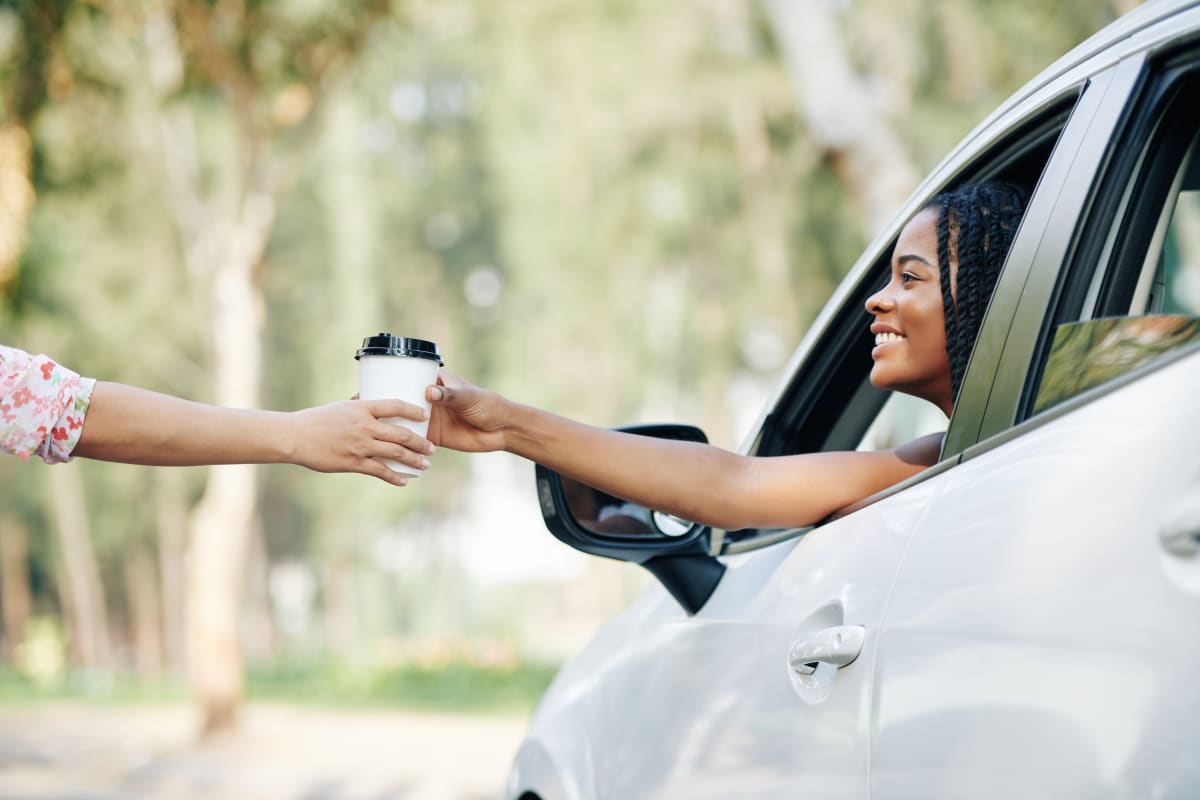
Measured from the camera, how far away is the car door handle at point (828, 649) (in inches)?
62.0

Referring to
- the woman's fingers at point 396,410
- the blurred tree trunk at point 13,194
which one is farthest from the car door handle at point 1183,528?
the blurred tree trunk at point 13,194

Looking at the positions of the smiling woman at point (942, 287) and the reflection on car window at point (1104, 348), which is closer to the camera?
the reflection on car window at point (1104, 348)

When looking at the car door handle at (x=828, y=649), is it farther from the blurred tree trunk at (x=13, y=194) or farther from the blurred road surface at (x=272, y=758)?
the blurred tree trunk at (x=13, y=194)

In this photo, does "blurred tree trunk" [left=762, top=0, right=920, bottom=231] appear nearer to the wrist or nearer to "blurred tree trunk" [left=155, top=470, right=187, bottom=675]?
the wrist

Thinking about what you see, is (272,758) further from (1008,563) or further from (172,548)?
(172,548)

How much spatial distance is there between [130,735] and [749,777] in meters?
12.5

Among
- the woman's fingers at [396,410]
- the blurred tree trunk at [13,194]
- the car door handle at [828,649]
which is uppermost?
the blurred tree trunk at [13,194]

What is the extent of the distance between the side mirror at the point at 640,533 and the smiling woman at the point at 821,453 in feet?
0.48

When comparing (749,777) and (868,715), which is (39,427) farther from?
(868,715)

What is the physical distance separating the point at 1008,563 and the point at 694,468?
2.58ft

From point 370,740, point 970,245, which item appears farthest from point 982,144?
point 370,740

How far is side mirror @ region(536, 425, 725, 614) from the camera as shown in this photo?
2.27 m

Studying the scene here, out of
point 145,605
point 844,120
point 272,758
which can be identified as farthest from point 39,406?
point 145,605

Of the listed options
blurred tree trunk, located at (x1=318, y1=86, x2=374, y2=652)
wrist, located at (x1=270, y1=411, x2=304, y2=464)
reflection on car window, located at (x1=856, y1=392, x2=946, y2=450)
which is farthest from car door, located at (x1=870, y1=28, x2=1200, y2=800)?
blurred tree trunk, located at (x1=318, y1=86, x2=374, y2=652)
